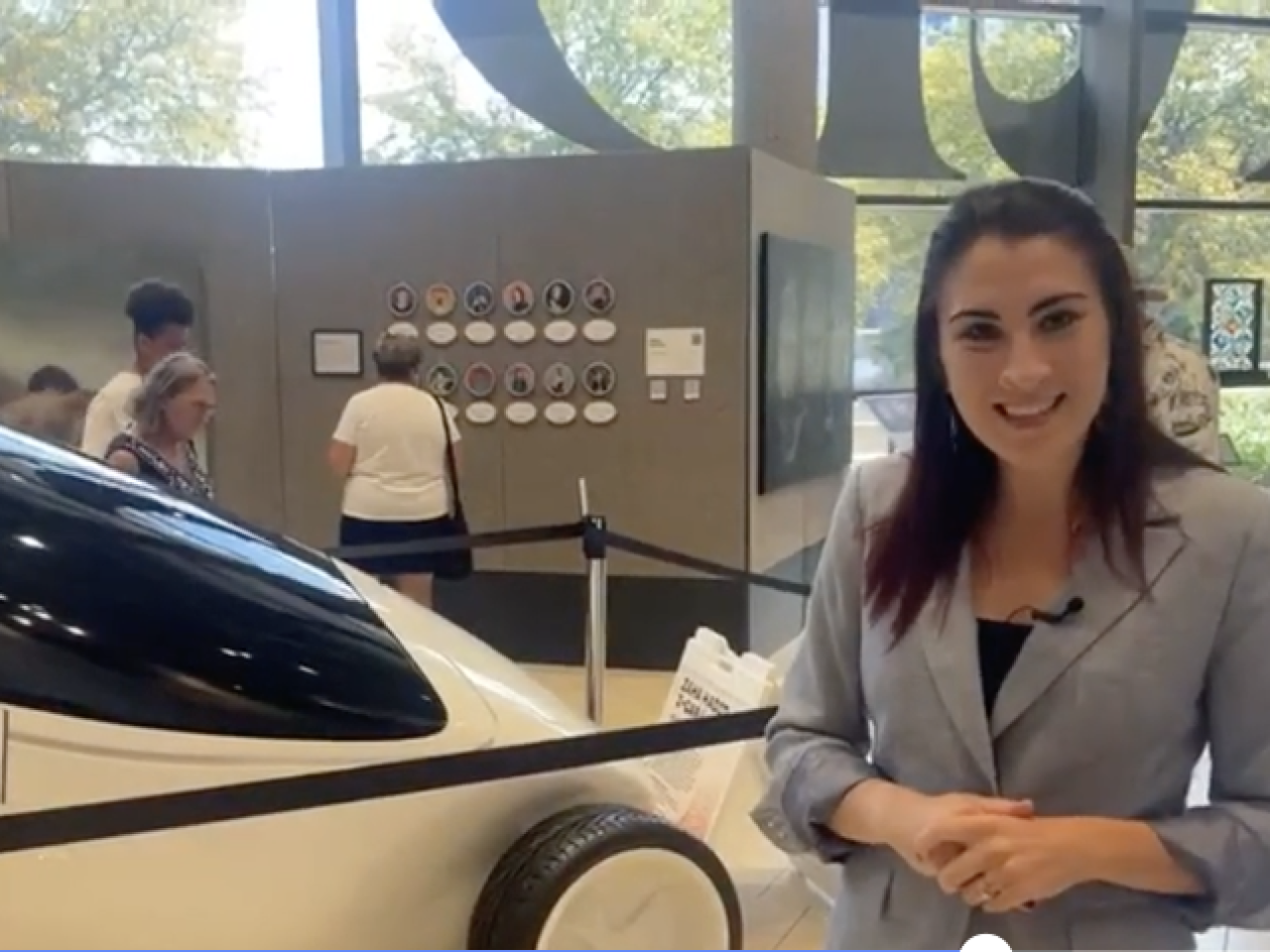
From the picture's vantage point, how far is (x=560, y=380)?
264 inches

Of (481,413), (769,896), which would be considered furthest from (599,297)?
(769,896)

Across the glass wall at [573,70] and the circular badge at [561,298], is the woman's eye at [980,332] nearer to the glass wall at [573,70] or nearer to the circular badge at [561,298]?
the circular badge at [561,298]

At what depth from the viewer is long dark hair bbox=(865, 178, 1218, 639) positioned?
3.94ft

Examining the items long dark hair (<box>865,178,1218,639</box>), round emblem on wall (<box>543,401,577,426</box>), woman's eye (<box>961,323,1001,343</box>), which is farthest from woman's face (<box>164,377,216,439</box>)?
woman's eye (<box>961,323,1001,343</box>)

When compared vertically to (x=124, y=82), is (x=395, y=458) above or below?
below

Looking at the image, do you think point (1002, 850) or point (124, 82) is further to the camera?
point (124, 82)

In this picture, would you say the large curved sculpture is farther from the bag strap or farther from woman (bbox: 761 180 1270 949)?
woman (bbox: 761 180 1270 949)

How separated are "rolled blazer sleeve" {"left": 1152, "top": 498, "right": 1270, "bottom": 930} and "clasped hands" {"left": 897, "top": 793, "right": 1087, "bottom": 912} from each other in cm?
10

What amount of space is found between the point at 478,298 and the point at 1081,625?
231 inches

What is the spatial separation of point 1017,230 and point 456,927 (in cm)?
165

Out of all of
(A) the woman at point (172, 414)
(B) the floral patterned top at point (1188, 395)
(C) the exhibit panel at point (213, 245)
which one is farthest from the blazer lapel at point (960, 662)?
(C) the exhibit panel at point (213, 245)

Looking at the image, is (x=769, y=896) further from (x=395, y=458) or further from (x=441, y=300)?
(x=441, y=300)

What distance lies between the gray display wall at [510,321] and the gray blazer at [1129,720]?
5290 mm

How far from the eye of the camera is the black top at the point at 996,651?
1203 mm
